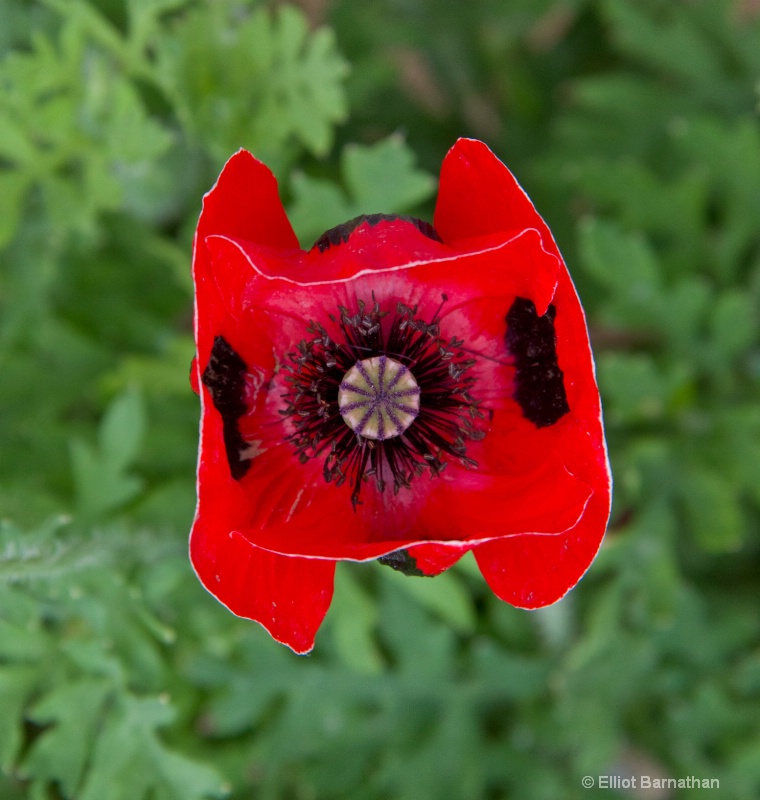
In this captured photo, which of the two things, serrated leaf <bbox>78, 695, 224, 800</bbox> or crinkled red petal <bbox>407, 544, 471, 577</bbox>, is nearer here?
crinkled red petal <bbox>407, 544, 471, 577</bbox>

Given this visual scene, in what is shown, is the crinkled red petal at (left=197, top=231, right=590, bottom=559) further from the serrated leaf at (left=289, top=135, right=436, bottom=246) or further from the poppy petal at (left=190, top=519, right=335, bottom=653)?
the serrated leaf at (left=289, top=135, right=436, bottom=246)

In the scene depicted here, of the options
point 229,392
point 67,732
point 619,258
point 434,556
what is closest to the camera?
point 434,556

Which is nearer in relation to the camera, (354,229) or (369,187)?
(354,229)

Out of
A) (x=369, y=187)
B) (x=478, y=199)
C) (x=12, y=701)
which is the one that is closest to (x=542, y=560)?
(x=478, y=199)

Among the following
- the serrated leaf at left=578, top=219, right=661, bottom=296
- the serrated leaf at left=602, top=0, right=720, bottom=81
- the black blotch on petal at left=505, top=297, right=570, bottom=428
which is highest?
the serrated leaf at left=602, top=0, right=720, bottom=81

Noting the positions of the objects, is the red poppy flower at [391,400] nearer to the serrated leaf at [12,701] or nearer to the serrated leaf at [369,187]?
the serrated leaf at [369,187]

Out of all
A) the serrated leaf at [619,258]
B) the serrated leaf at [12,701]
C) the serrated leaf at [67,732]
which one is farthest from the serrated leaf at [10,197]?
the serrated leaf at [619,258]

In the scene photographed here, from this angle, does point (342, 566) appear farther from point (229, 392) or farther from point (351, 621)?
point (229, 392)
